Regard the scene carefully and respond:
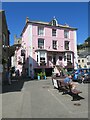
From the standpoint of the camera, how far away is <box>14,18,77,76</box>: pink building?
115ft

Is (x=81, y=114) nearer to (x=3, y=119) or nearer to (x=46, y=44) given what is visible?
(x=3, y=119)

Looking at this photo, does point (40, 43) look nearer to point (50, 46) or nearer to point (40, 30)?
point (50, 46)

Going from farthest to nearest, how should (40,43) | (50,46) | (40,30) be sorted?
(50,46)
(40,30)
(40,43)

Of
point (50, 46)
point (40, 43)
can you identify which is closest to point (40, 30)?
point (40, 43)

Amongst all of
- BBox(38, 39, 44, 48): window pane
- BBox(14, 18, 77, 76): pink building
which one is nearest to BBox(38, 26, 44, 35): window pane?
BBox(14, 18, 77, 76): pink building

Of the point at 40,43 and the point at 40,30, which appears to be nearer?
the point at 40,43

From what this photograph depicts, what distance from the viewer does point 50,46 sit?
3666cm

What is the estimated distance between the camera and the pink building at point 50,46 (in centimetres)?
3509

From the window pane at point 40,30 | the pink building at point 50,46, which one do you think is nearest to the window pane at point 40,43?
the pink building at point 50,46

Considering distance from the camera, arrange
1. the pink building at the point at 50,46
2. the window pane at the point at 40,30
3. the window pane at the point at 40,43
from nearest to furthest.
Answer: the pink building at the point at 50,46 → the window pane at the point at 40,43 → the window pane at the point at 40,30

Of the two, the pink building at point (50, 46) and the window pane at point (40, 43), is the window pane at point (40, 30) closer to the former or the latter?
the pink building at point (50, 46)

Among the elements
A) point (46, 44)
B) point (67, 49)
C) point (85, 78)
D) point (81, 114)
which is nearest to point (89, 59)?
point (67, 49)

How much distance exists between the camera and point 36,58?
3506 cm

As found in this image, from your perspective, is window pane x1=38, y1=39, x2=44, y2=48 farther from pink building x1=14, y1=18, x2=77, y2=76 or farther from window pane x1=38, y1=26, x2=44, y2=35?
window pane x1=38, y1=26, x2=44, y2=35
